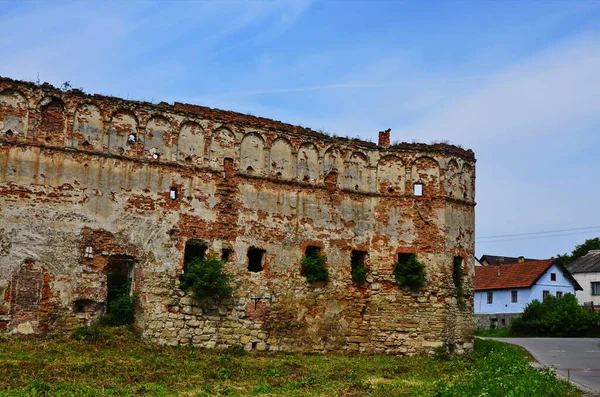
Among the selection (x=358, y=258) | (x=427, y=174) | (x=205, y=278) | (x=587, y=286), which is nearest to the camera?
(x=205, y=278)

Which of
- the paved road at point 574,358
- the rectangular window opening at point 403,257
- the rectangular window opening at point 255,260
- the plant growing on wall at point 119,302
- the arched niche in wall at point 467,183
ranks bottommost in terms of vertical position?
the paved road at point 574,358

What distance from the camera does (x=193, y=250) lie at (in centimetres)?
2077

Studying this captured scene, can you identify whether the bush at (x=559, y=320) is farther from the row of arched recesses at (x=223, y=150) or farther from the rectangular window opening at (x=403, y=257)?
the rectangular window opening at (x=403, y=257)

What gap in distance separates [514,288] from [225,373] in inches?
1420

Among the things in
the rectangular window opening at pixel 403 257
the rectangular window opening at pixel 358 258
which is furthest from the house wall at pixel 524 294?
the rectangular window opening at pixel 358 258

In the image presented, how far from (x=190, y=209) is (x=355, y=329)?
6612mm

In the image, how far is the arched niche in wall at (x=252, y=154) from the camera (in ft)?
71.5

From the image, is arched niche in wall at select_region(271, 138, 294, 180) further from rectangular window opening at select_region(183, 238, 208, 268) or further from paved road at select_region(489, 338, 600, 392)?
paved road at select_region(489, 338, 600, 392)

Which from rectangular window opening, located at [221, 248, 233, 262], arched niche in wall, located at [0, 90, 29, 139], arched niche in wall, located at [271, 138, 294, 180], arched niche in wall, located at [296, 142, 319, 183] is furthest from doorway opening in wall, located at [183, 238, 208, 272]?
arched niche in wall, located at [0, 90, 29, 139]

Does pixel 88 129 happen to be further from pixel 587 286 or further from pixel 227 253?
pixel 587 286

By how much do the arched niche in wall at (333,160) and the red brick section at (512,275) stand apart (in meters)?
27.8

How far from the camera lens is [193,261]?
2033 centimetres

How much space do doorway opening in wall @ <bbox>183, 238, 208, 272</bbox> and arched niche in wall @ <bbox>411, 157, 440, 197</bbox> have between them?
7752mm

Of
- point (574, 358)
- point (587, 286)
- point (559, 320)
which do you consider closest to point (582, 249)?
point (587, 286)
